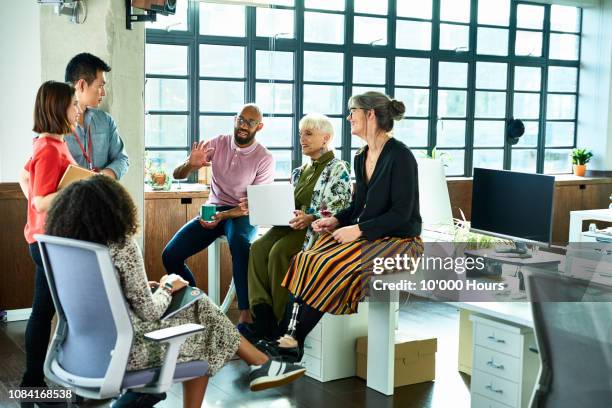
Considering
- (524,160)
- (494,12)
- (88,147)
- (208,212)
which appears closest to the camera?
(88,147)

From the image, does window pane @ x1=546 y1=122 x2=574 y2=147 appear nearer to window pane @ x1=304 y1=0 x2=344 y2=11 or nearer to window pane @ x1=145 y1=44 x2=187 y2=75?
window pane @ x1=304 y1=0 x2=344 y2=11

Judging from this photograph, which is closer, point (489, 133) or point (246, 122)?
point (246, 122)

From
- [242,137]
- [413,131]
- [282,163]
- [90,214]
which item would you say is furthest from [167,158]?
[90,214]

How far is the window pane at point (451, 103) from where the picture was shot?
28.4ft

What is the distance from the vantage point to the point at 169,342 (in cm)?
294

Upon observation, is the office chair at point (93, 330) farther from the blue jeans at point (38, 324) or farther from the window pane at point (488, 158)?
the window pane at point (488, 158)

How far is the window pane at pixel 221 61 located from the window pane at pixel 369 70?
132cm

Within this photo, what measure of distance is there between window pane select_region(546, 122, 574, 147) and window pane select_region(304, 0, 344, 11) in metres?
3.28

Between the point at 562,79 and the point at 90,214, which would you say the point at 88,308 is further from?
the point at 562,79

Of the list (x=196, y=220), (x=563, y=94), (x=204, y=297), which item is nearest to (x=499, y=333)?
(x=204, y=297)

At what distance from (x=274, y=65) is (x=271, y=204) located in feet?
9.43

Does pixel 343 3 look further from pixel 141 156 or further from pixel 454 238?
pixel 454 238

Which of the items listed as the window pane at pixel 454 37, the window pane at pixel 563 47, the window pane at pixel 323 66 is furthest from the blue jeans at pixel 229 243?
the window pane at pixel 563 47

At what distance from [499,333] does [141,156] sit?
8.40 ft
